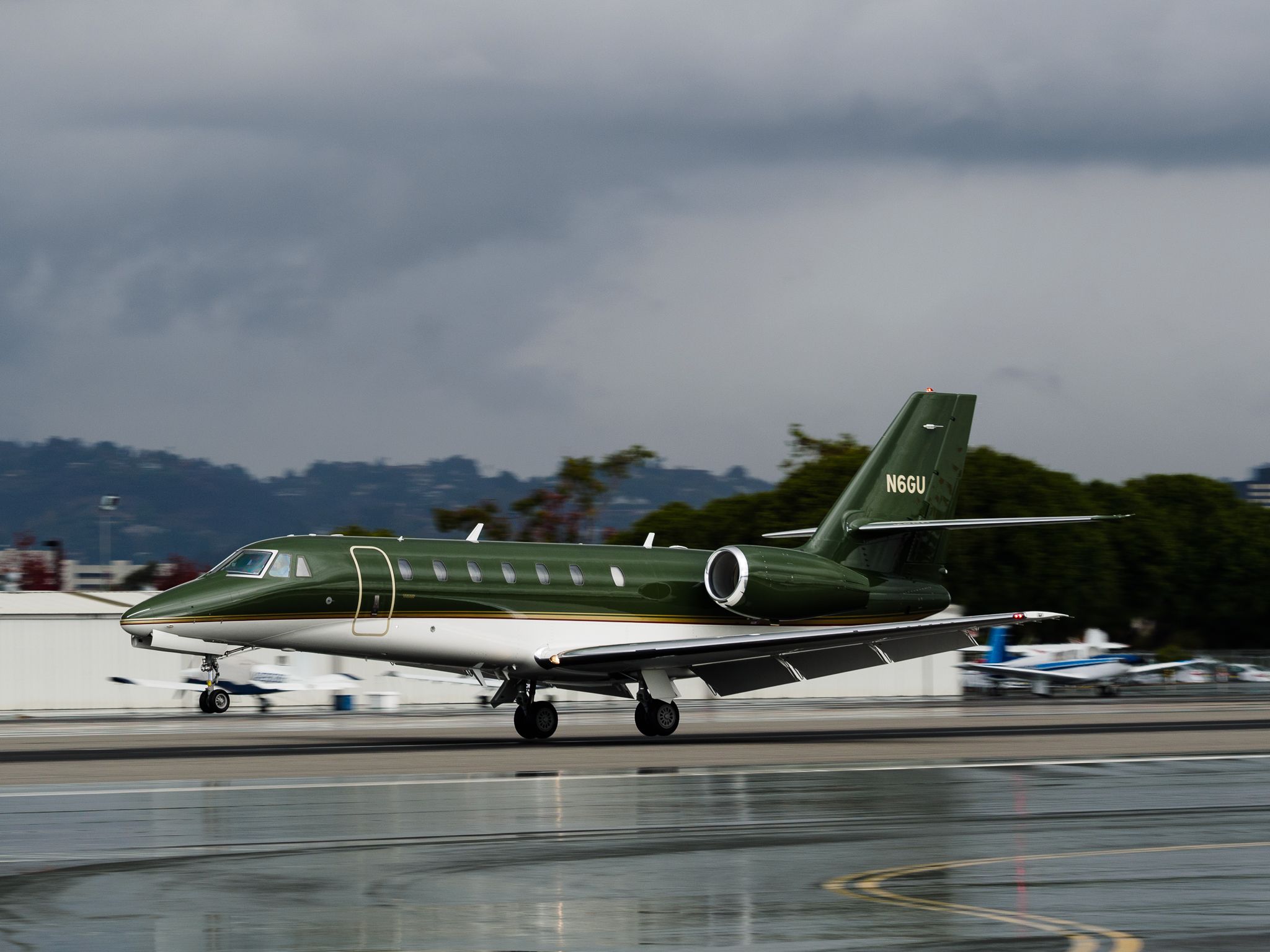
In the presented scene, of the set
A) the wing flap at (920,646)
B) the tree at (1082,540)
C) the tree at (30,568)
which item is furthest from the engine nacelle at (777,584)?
the tree at (30,568)

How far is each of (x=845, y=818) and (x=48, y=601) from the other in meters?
52.8

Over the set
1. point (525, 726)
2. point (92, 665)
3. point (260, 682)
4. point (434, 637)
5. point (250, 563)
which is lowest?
point (525, 726)

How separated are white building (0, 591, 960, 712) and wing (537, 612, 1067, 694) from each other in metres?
24.7

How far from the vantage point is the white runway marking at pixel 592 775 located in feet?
64.5

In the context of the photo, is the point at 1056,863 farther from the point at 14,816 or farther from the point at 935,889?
the point at 14,816

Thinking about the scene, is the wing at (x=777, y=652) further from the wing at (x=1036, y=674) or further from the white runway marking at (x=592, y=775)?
the wing at (x=1036, y=674)

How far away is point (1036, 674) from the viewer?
217 feet

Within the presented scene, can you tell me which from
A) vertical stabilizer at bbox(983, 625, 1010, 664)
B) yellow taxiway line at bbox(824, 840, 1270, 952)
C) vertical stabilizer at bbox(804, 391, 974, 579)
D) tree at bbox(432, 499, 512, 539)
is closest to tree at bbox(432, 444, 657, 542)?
tree at bbox(432, 499, 512, 539)

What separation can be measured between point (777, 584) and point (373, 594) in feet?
28.4

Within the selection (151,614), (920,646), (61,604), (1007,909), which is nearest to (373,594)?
(151,614)

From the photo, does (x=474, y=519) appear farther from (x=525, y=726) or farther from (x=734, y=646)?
(x=734, y=646)

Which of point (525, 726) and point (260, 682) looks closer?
point (525, 726)

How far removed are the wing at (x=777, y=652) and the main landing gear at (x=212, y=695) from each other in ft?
21.6

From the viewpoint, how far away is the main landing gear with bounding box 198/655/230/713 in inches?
1283
